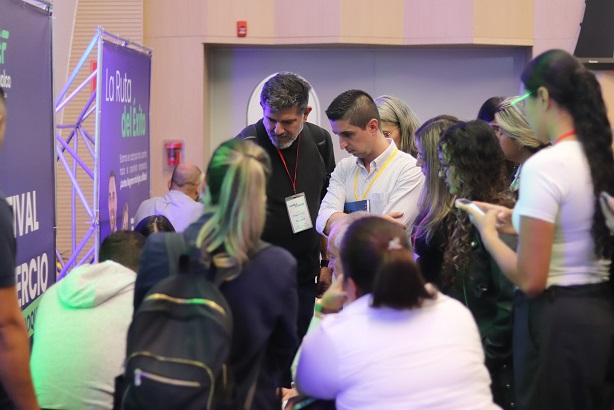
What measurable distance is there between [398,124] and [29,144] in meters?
1.88

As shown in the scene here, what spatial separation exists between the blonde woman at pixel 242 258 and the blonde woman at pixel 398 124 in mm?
2372

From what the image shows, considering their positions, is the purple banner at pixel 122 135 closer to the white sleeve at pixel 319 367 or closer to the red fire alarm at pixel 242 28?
the red fire alarm at pixel 242 28

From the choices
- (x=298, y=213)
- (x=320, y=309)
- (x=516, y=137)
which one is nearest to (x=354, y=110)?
(x=298, y=213)

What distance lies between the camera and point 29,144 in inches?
138

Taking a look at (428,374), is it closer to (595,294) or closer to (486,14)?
(595,294)

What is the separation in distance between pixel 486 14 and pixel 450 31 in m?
0.35

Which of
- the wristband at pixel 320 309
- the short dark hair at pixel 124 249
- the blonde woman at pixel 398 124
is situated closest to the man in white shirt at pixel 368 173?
the blonde woman at pixel 398 124

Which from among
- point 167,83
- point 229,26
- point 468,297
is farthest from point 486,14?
point 468,297

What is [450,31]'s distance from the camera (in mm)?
7105

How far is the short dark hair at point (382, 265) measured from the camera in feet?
5.96

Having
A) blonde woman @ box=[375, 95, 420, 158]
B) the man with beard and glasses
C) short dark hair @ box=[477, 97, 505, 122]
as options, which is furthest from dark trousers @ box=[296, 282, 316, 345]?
short dark hair @ box=[477, 97, 505, 122]

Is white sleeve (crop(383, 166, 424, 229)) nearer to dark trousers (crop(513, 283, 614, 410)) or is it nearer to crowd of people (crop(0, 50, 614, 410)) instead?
crowd of people (crop(0, 50, 614, 410))

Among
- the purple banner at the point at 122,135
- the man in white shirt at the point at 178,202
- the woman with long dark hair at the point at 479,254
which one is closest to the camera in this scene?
the woman with long dark hair at the point at 479,254

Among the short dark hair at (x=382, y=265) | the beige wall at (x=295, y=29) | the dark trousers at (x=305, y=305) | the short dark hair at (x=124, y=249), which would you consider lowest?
the dark trousers at (x=305, y=305)
